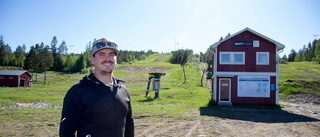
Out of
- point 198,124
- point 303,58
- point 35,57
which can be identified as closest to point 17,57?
point 35,57

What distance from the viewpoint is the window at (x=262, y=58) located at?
74.4 feet

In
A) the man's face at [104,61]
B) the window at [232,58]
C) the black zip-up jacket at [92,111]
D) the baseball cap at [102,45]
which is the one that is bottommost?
the black zip-up jacket at [92,111]

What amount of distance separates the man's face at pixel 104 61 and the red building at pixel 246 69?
20.1m

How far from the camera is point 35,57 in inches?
2571

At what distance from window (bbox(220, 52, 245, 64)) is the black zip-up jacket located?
67.4 feet

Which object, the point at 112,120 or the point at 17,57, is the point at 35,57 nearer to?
the point at 17,57

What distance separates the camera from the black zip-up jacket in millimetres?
3045

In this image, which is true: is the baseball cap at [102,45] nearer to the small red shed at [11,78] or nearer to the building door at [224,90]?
the building door at [224,90]

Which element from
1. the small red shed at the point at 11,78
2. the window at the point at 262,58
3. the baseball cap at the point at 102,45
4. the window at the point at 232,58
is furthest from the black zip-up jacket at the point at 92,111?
the small red shed at the point at 11,78

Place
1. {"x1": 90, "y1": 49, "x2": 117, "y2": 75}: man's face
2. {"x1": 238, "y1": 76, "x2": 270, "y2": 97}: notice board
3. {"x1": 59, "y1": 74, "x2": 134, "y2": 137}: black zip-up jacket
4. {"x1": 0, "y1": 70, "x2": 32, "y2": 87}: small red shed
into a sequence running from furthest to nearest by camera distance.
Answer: {"x1": 0, "y1": 70, "x2": 32, "y2": 87}: small red shed → {"x1": 238, "y1": 76, "x2": 270, "y2": 97}: notice board → {"x1": 90, "y1": 49, "x2": 117, "y2": 75}: man's face → {"x1": 59, "y1": 74, "x2": 134, "y2": 137}: black zip-up jacket

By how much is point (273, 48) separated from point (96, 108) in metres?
22.6

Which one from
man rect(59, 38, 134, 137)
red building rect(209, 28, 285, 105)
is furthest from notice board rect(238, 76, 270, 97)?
man rect(59, 38, 134, 137)

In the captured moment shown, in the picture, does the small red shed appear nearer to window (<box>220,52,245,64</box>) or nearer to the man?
window (<box>220,52,245,64</box>)

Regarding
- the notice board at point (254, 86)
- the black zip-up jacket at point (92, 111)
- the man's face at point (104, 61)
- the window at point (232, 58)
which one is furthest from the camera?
the window at point (232, 58)
